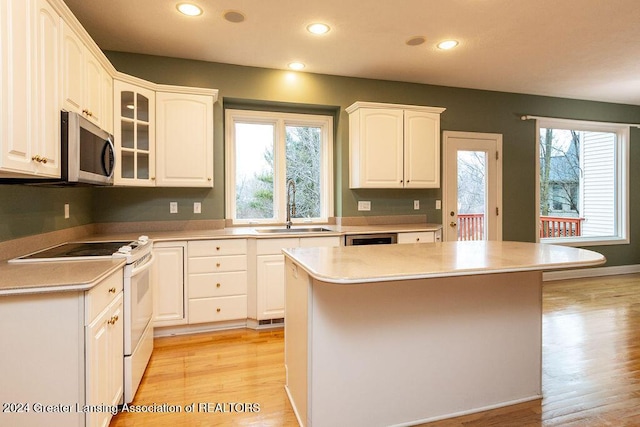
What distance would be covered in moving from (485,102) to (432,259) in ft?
11.8

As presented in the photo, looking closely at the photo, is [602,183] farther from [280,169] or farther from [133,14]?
[133,14]

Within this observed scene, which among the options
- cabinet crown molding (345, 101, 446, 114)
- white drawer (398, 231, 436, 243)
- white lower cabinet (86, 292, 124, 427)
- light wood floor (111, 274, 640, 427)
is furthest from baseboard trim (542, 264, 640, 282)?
white lower cabinet (86, 292, 124, 427)

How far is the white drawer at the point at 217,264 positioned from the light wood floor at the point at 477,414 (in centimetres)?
58

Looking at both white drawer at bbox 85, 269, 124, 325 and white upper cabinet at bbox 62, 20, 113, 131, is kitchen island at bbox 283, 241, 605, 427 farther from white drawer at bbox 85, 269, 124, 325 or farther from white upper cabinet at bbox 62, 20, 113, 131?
white upper cabinet at bbox 62, 20, 113, 131

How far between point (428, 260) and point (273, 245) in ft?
5.78

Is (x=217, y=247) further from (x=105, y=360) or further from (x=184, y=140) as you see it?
(x=105, y=360)

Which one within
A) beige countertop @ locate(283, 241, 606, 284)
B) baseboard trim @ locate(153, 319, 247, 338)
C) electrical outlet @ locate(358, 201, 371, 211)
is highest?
electrical outlet @ locate(358, 201, 371, 211)

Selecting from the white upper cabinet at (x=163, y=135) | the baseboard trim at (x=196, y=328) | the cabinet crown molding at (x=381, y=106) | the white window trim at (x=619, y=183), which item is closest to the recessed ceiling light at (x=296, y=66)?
the cabinet crown molding at (x=381, y=106)

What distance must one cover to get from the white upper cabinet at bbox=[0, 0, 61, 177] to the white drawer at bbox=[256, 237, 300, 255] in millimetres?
1677

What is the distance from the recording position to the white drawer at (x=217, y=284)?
3.08 meters

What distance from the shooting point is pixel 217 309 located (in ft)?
10.4

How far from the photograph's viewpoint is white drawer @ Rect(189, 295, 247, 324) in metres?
3.10

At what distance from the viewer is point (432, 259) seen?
1785mm

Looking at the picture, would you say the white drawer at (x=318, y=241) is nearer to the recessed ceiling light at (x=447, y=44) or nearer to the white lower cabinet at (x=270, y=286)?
the white lower cabinet at (x=270, y=286)
